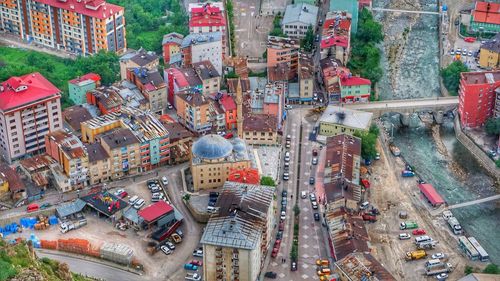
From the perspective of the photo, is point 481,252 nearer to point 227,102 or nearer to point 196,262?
point 196,262

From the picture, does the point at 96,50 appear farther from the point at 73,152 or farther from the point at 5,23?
the point at 73,152

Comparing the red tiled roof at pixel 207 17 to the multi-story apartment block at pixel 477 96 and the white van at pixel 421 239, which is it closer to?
the multi-story apartment block at pixel 477 96

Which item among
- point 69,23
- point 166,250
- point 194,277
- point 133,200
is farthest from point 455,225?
point 69,23

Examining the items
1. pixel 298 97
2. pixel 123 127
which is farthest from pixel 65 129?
pixel 298 97

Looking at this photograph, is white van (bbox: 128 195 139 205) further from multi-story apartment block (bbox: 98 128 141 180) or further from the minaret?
the minaret

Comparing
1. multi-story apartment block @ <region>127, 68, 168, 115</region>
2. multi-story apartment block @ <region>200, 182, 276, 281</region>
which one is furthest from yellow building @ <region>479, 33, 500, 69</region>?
multi-story apartment block @ <region>200, 182, 276, 281</region>

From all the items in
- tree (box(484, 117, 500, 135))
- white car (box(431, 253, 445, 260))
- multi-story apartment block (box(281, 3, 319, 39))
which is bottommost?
white car (box(431, 253, 445, 260))

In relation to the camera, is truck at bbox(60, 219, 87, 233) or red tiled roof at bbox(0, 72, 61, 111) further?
red tiled roof at bbox(0, 72, 61, 111)
